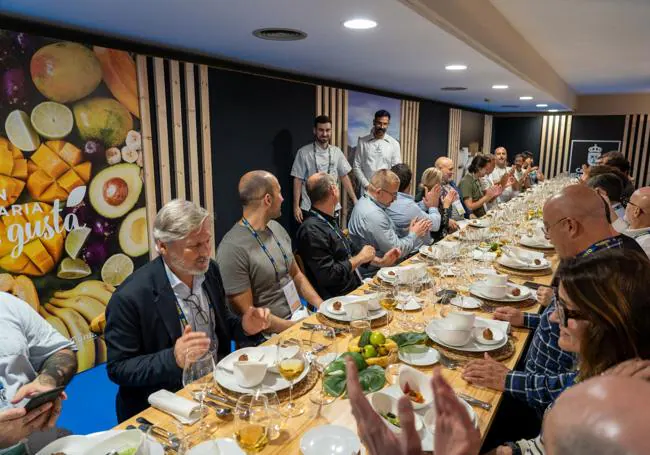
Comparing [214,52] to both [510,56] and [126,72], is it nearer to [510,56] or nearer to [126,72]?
[126,72]

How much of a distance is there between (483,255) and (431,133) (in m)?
7.13

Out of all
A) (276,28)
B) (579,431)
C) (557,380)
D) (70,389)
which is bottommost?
(70,389)

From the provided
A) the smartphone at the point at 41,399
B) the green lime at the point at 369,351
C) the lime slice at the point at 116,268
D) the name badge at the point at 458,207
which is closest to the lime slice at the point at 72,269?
the lime slice at the point at 116,268

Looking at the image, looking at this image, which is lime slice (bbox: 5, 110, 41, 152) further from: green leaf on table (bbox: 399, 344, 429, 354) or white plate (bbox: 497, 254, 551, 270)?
white plate (bbox: 497, 254, 551, 270)

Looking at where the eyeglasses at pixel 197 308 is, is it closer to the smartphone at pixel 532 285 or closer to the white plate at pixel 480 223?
the smartphone at pixel 532 285

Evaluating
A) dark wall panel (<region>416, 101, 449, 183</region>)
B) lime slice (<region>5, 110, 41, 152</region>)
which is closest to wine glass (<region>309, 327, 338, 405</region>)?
lime slice (<region>5, 110, 41, 152</region>)

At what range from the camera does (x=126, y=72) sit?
3680 mm

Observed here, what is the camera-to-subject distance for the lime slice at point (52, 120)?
310 cm

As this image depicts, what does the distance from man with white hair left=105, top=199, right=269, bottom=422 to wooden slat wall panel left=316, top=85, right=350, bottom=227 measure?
460cm

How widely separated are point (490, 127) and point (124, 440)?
1385 centimetres

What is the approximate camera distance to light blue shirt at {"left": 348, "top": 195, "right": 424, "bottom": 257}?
380 cm

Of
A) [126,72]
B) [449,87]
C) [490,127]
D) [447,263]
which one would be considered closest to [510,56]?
[449,87]

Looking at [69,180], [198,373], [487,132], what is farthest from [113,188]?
[487,132]

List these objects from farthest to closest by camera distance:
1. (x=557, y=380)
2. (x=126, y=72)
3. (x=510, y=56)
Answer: (x=510, y=56) → (x=126, y=72) → (x=557, y=380)
